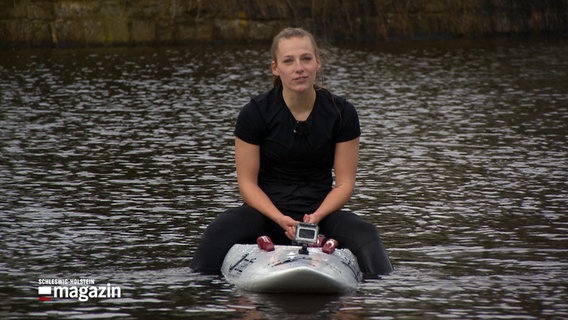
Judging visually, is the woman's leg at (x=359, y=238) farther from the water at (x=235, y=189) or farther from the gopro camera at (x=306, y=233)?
the gopro camera at (x=306, y=233)

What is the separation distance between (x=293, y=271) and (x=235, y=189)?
A: 560cm

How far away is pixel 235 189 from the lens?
14.7m

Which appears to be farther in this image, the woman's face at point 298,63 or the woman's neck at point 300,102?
the woman's neck at point 300,102

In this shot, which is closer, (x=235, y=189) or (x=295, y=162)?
(x=295, y=162)

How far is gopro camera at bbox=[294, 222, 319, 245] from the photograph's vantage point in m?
9.23

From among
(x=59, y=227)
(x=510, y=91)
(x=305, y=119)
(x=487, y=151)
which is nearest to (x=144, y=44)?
(x=510, y=91)

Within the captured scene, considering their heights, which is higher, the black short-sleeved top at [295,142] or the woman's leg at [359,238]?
the black short-sleeved top at [295,142]

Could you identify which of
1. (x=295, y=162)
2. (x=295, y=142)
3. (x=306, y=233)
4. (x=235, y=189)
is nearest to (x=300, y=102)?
(x=295, y=142)

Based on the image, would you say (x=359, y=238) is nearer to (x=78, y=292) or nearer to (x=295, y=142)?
(x=295, y=142)

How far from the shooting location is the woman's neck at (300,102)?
32.3ft

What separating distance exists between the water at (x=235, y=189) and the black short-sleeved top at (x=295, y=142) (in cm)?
75

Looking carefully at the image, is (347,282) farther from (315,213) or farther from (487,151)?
(487,151)

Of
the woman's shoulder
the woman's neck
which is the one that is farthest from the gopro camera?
the woman's shoulder

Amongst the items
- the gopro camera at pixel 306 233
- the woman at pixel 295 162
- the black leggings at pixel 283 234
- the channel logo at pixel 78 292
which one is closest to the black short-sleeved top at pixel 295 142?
the woman at pixel 295 162
